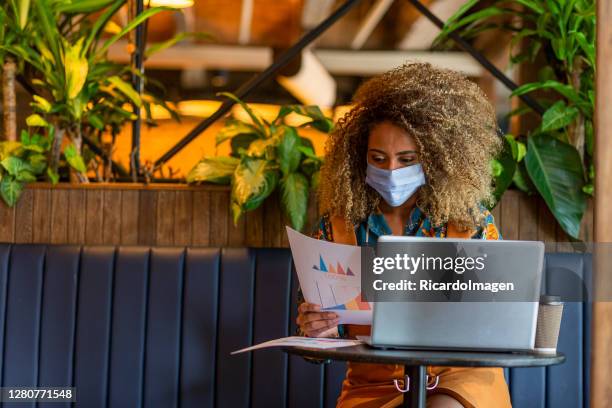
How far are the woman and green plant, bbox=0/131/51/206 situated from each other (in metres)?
1.06

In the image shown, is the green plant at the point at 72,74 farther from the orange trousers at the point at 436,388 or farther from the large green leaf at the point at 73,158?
the orange trousers at the point at 436,388

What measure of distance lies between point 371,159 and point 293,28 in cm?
227

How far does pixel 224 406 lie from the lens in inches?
109

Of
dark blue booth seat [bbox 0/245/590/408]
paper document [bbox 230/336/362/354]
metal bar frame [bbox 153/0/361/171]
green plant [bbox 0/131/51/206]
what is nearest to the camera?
paper document [bbox 230/336/362/354]

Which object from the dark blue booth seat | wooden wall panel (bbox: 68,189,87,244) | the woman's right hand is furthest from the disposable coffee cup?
wooden wall panel (bbox: 68,189,87,244)

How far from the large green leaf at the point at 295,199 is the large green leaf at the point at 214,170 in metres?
0.21

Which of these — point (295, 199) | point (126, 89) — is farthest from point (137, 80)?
point (295, 199)

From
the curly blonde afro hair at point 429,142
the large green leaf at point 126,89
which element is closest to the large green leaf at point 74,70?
the large green leaf at point 126,89

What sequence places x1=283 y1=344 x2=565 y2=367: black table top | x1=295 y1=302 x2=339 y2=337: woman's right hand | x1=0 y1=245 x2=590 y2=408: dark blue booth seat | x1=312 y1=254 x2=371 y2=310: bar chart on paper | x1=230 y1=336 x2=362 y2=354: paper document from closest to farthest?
x1=283 y1=344 x2=565 y2=367: black table top < x1=230 y1=336 x2=362 y2=354: paper document < x1=312 y1=254 x2=371 y2=310: bar chart on paper < x1=295 y1=302 x2=339 y2=337: woman's right hand < x1=0 y1=245 x2=590 y2=408: dark blue booth seat

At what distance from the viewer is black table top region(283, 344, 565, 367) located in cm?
154

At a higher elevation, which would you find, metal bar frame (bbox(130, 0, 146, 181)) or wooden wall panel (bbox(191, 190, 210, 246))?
metal bar frame (bbox(130, 0, 146, 181))

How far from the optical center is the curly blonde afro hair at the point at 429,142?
7.32 ft

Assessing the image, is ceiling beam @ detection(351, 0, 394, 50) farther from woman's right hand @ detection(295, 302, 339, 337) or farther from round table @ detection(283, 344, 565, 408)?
round table @ detection(283, 344, 565, 408)

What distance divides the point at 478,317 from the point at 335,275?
32cm
